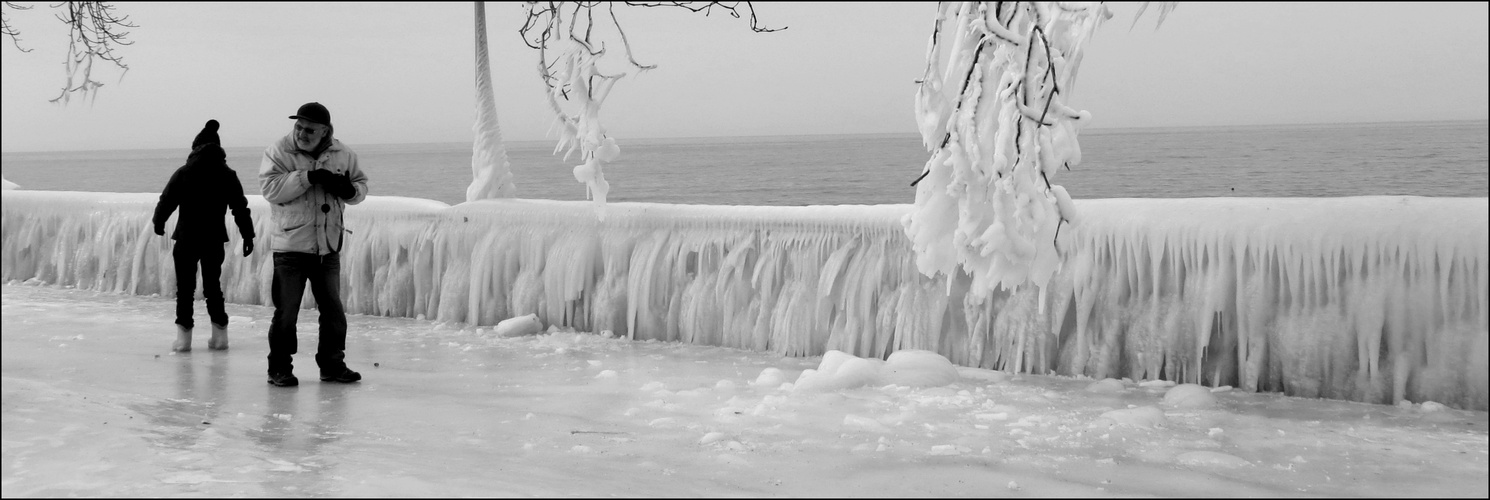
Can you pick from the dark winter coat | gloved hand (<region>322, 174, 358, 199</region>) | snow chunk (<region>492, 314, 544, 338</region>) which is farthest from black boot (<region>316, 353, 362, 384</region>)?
snow chunk (<region>492, 314, 544, 338</region>)

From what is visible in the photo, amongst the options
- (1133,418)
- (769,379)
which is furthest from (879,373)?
(1133,418)

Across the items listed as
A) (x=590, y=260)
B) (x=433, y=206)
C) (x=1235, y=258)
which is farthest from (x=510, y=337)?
(x=1235, y=258)

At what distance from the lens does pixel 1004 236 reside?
420cm

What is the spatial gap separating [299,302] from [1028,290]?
12.8 ft

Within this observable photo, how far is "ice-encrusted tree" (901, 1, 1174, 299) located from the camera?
388 centimetres

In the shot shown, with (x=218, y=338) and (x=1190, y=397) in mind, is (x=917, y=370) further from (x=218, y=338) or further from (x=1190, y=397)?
(x=218, y=338)

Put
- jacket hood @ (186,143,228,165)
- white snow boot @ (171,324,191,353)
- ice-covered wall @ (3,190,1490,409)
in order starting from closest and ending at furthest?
1. ice-covered wall @ (3,190,1490,409)
2. jacket hood @ (186,143,228,165)
3. white snow boot @ (171,324,191,353)

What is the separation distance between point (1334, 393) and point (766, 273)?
328 centimetres

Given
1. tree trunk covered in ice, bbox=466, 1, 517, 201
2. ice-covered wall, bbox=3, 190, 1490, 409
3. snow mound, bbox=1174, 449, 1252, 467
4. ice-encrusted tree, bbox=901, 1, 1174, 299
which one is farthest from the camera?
tree trunk covered in ice, bbox=466, 1, 517, 201

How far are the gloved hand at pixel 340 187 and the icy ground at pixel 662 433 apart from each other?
0.99 metres

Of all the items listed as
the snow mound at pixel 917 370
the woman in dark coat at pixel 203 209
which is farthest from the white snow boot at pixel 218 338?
the snow mound at pixel 917 370

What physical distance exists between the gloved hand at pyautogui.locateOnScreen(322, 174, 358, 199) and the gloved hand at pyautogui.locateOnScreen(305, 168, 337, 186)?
2 cm

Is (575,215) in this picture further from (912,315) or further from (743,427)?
(743,427)

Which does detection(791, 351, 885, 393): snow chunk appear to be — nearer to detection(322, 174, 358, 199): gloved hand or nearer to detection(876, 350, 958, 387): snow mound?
detection(876, 350, 958, 387): snow mound
